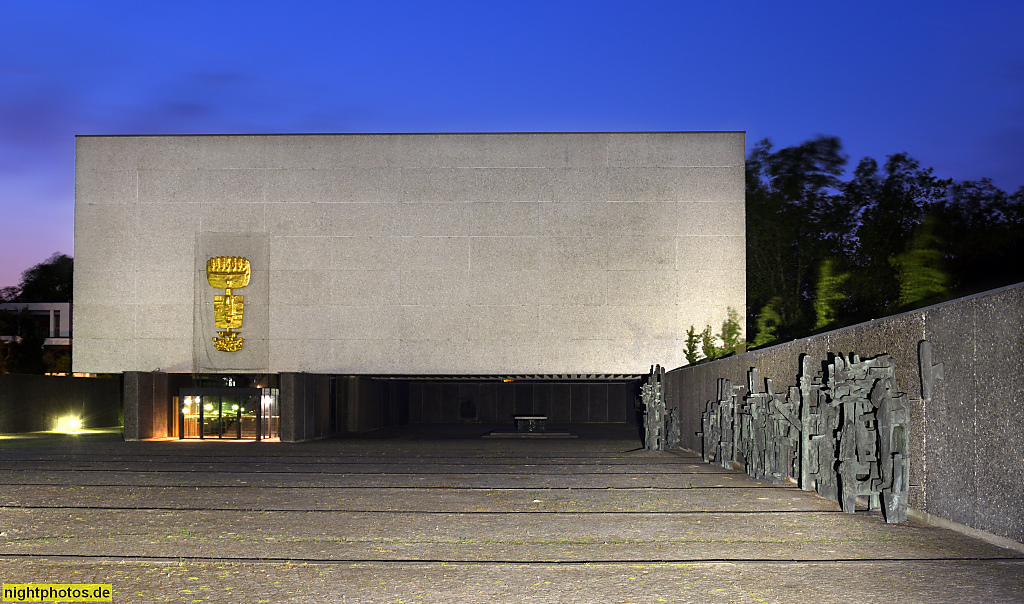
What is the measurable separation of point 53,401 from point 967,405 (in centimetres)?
4345

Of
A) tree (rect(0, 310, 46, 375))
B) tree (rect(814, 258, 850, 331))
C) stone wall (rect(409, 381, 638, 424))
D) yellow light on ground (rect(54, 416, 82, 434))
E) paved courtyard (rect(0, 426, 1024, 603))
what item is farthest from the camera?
tree (rect(0, 310, 46, 375))

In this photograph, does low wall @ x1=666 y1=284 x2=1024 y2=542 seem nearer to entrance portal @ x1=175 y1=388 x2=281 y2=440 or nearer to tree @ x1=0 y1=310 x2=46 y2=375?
entrance portal @ x1=175 y1=388 x2=281 y2=440

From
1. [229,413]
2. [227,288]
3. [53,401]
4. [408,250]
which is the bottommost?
[53,401]

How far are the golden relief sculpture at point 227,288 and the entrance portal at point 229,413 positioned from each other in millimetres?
2372

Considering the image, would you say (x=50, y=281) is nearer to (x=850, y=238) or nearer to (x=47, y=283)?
(x=47, y=283)

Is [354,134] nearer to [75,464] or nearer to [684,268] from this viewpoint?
[684,268]

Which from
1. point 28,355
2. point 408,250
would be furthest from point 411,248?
point 28,355

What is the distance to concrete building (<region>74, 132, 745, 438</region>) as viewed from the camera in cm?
3017

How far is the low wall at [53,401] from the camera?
3959cm

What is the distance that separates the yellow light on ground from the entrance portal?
14.1 meters

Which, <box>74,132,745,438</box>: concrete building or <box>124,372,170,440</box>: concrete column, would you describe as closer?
<box>74,132,745,438</box>: concrete building

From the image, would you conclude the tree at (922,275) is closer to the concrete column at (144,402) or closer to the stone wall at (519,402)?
the stone wall at (519,402)

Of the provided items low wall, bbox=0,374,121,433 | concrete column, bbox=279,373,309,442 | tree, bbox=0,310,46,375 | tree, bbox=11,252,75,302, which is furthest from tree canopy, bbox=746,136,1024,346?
tree, bbox=11,252,75,302

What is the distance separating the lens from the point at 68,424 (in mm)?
45125
